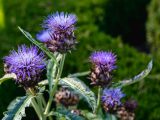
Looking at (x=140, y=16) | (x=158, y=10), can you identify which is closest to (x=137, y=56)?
(x=158, y=10)

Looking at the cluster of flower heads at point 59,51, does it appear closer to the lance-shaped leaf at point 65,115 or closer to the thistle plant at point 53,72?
the thistle plant at point 53,72

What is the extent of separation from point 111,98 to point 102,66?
26 cm

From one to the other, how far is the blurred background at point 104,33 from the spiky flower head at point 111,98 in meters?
0.94

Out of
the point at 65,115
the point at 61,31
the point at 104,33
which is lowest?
the point at 104,33

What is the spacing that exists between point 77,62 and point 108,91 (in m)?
2.17

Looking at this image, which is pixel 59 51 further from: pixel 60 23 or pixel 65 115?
pixel 65 115

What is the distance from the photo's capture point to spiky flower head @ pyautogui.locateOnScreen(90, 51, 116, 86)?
268 centimetres

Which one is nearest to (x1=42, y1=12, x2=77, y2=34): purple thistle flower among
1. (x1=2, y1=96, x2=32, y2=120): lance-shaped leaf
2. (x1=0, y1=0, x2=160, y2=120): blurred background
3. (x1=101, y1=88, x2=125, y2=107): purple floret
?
(x1=2, y1=96, x2=32, y2=120): lance-shaped leaf

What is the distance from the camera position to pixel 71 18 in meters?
2.61

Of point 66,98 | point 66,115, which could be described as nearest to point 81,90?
point 66,115

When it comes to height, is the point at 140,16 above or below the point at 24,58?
below

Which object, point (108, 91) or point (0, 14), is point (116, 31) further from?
point (108, 91)

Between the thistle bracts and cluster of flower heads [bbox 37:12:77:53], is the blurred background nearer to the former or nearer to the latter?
the thistle bracts

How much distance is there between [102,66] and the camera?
2.71m
